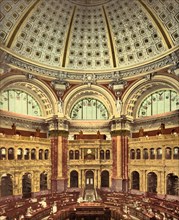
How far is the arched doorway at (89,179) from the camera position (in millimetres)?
30234

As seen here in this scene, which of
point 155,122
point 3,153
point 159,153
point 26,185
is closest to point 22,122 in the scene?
point 3,153

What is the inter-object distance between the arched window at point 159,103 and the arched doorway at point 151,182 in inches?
325

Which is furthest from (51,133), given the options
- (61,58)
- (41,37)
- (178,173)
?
(178,173)

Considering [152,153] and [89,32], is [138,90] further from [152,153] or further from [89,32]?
[89,32]

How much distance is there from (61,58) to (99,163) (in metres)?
15.9

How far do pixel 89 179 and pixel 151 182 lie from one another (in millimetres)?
8643

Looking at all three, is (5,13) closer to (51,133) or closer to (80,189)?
(51,133)

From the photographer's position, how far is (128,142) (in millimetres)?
29859

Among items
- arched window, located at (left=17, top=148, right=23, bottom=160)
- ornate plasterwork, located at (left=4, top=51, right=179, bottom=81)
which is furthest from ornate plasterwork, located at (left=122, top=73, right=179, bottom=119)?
arched window, located at (left=17, top=148, right=23, bottom=160)

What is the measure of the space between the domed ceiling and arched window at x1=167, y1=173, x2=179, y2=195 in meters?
14.7

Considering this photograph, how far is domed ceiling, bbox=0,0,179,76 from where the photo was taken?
80.3 feet

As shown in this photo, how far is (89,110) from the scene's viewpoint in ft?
108

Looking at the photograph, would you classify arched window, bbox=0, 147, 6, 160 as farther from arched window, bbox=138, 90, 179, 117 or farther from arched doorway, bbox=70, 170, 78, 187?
arched window, bbox=138, 90, 179, 117

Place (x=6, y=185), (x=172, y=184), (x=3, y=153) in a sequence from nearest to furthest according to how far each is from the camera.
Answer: (x=3, y=153)
(x=6, y=185)
(x=172, y=184)
